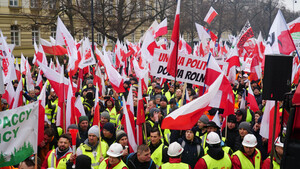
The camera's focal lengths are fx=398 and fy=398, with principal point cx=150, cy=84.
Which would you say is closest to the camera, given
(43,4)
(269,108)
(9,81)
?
(269,108)

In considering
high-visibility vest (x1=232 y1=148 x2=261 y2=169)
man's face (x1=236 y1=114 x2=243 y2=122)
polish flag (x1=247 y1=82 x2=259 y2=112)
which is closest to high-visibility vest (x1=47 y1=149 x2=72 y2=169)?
high-visibility vest (x1=232 y1=148 x2=261 y2=169)

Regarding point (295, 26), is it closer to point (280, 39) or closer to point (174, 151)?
point (280, 39)

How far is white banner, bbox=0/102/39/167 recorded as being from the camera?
4.13 metres

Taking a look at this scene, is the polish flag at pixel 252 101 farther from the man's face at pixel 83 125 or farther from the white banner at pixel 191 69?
the man's face at pixel 83 125

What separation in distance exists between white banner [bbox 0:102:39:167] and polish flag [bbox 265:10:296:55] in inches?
219

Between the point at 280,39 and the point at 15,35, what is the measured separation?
100 feet

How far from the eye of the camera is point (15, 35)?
35.0m

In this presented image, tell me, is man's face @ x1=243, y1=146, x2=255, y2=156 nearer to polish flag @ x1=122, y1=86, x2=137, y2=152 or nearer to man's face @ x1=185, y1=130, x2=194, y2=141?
man's face @ x1=185, y1=130, x2=194, y2=141

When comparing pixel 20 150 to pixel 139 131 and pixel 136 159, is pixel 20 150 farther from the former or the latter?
pixel 139 131

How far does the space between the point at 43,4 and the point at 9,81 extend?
20.6 meters

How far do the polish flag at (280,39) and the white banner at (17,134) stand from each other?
5.57m

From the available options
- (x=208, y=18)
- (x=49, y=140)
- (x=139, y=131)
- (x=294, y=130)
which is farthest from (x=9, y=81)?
(x=208, y=18)

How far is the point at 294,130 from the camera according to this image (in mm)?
2936

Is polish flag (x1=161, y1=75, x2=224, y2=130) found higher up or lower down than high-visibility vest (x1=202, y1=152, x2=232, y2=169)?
higher up
